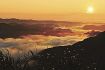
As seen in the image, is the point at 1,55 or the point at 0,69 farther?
the point at 1,55

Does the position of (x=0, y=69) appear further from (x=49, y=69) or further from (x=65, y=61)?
(x=65, y=61)

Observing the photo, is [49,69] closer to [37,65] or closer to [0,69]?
[37,65]

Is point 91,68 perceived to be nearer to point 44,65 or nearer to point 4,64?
point 44,65

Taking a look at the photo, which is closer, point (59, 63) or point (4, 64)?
point (4, 64)

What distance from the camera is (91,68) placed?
19.9 metres

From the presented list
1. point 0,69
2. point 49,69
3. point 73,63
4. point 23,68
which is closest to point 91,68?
point 73,63

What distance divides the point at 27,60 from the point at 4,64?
1.42 metres

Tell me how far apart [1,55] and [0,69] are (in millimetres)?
1489

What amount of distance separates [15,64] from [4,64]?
61 centimetres

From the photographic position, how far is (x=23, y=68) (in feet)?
60.2

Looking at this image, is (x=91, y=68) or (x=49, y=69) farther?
(x=91, y=68)

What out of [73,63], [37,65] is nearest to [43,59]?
[37,65]

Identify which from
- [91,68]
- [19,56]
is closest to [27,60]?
[19,56]

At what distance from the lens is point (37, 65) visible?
1953 centimetres
